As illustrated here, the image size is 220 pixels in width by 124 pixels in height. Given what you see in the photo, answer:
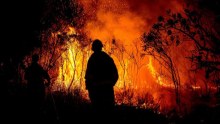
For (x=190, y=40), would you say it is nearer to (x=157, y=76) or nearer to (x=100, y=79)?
(x=157, y=76)

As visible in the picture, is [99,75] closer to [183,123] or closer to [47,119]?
[47,119]

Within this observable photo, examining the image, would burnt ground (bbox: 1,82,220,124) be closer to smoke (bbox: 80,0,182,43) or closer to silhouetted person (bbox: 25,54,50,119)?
silhouetted person (bbox: 25,54,50,119)

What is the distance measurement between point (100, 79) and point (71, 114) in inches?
228

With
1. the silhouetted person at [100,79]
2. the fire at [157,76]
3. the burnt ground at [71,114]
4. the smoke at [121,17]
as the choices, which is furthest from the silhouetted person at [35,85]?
the smoke at [121,17]

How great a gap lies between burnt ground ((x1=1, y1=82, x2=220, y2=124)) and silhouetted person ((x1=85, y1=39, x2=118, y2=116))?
278 cm

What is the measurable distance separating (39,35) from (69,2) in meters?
3.60

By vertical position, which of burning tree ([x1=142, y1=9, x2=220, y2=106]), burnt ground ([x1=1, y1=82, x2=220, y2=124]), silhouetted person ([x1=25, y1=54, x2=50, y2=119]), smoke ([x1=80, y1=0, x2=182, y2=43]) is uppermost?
smoke ([x1=80, y1=0, x2=182, y2=43])

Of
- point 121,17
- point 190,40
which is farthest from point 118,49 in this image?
point 190,40

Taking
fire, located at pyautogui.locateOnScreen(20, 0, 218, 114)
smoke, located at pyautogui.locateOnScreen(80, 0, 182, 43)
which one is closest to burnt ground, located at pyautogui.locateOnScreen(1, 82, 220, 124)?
fire, located at pyautogui.locateOnScreen(20, 0, 218, 114)

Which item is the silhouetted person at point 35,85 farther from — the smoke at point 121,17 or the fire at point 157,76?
the smoke at point 121,17

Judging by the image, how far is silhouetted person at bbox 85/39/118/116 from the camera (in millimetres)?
8750

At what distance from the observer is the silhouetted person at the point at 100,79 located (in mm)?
8750

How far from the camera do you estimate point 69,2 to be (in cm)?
2155

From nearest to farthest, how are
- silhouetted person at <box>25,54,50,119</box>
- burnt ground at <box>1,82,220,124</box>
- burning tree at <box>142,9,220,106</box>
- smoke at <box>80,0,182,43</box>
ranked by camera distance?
silhouetted person at <box>25,54,50,119</box> < burnt ground at <box>1,82,220,124</box> < burning tree at <box>142,9,220,106</box> < smoke at <box>80,0,182,43</box>
